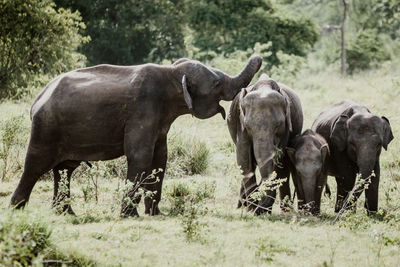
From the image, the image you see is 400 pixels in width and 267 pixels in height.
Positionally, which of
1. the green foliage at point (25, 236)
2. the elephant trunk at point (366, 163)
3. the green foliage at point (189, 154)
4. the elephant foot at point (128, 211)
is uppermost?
the green foliage at point (25, 236)

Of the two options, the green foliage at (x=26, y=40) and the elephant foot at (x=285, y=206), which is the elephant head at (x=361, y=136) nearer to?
the elephant foot at (x=285, y=206)

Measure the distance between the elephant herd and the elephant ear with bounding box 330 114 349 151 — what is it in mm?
166

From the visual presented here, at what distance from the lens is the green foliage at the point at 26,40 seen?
20.4m

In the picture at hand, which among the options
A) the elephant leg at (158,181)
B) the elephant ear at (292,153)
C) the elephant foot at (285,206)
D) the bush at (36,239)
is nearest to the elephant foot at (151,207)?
the elephant leg at (158,181)

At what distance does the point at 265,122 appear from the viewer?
8664 millimetres

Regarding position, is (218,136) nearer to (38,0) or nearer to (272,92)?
(272,92)

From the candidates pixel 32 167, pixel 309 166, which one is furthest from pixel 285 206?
pixel 32 167

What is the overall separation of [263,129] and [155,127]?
1.48 m

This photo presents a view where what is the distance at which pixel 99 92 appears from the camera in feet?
28.6

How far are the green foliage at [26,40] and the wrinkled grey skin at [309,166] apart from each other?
497 inches

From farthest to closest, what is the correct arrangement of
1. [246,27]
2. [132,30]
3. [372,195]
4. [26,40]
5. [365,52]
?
[365,52] < [132,30] < [246,27] < [26,40] < [372,195]

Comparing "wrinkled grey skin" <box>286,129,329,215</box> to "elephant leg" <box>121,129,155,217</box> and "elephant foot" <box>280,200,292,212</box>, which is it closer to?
"elephant foot" <box>280,200,292,212</box>

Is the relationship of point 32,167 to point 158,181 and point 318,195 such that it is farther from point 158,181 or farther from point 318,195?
point 318,195

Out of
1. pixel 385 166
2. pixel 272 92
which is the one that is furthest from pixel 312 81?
pixel 272 92
